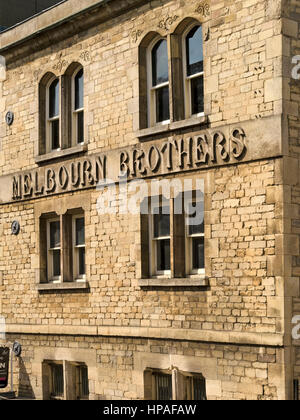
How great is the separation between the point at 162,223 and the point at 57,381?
5.31 m

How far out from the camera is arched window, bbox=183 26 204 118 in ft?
57.6

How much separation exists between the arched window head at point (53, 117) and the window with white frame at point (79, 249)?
2196mm

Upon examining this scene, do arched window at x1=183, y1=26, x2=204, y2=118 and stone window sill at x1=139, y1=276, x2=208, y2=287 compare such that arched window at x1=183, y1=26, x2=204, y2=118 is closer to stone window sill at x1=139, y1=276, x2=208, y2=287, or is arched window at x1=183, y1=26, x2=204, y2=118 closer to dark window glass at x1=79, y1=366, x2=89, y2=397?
stone window sill at x1=139, y1=276, x2=208, y2=287

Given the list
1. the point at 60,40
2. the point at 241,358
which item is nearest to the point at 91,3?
the point at 60,40

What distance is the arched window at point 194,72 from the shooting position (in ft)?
57.6

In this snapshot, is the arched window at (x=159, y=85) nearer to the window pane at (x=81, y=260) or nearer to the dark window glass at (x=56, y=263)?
the window pane at (x=81, y=260)

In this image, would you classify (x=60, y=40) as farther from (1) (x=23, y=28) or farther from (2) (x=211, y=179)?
(2) (x=211, y=179)

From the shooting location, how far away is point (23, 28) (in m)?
22.2

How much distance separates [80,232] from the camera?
20453 mm

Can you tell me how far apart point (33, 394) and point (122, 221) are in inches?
214

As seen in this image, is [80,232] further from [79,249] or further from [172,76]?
[172,76]

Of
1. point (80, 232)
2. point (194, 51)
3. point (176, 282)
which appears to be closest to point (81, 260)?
point (80, 232)

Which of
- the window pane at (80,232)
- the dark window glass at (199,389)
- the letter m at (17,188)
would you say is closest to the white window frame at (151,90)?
the window pane at (80,232)

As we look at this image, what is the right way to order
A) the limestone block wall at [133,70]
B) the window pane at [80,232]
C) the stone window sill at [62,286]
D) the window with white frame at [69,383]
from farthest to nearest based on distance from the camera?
the window pane at [80,232]
the window with white frame at [69,383]
the stone window sill at [62,286]
the limestone block wall at [133,70]
